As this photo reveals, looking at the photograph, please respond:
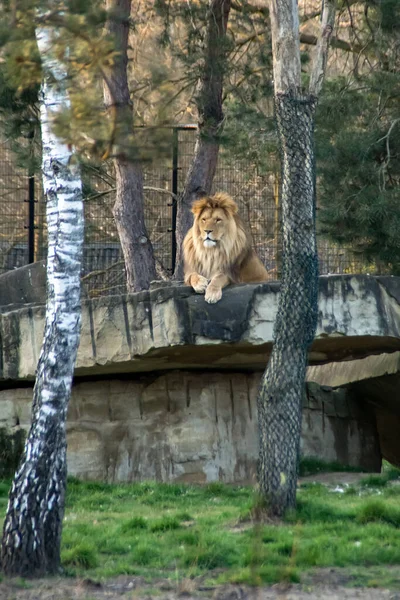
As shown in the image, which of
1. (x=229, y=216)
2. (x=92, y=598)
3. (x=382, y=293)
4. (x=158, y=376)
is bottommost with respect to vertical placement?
(x=92, y=598)

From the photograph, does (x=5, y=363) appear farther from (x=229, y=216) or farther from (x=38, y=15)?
(x=38, y=15)

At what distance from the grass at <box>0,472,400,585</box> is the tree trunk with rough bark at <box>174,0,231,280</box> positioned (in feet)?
15.0

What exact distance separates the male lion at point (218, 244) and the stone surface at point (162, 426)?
1251 millimetres

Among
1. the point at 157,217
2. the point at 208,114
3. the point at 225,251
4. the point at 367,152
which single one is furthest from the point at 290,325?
the point at 157,217

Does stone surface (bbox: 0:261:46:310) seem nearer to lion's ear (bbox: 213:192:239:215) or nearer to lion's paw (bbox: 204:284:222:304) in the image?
lion's ear (bbox: 213:192:239:215)

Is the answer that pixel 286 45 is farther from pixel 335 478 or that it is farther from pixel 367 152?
pixel 335 478

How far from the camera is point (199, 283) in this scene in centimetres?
995

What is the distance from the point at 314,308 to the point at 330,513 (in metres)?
1.68

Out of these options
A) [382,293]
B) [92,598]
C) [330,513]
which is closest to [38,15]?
[92,598]

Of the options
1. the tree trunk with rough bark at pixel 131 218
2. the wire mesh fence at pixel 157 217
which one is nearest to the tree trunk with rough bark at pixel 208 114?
the tree trunk with rough bark at pixel 131 218

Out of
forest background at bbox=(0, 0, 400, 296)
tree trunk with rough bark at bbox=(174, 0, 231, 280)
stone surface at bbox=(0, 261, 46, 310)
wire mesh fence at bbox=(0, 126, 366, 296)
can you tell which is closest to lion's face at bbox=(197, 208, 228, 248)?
forest background at bbox=(0, 0, 400, 296)

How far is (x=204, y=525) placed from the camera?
7676 millimetres

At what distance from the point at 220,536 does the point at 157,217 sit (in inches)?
319

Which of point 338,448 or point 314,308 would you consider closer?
point 314,308
